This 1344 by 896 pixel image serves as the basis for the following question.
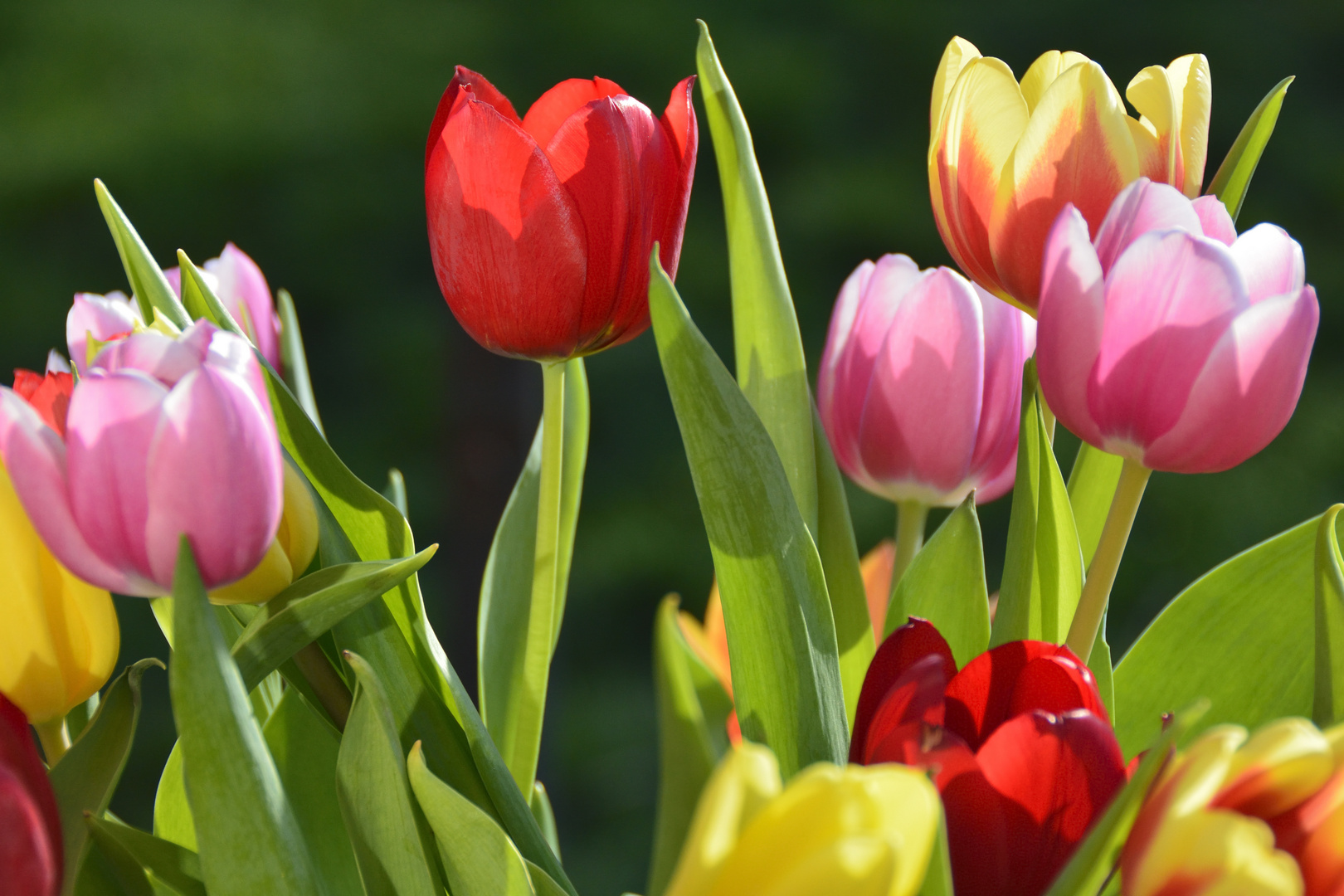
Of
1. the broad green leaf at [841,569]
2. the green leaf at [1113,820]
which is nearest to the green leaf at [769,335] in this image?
the broad green leaf at [841,569]

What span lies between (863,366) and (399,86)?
46.7 inches

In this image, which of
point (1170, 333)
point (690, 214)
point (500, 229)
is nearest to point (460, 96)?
point (500, 229)

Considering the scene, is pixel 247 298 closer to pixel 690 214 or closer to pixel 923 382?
pixel 923 382

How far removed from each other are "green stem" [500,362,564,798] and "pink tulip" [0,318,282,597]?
0.23 feet

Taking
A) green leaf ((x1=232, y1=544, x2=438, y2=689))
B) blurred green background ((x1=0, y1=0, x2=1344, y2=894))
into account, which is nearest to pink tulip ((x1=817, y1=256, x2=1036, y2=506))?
green leaf ((x1=232, y1=544, x2=438, y2=689))

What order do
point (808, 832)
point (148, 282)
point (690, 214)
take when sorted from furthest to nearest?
point (690, 214)
point (148, 282)
point (808, 832)

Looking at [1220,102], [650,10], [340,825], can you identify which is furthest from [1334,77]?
[340,825]

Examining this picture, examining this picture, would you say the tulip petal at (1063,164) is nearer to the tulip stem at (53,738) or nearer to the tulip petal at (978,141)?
the tulip petal at (978,141)

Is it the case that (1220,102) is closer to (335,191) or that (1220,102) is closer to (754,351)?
(335,191)

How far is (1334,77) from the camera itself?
4.67ft

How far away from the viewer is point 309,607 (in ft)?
0.60

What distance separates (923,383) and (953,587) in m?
0.04

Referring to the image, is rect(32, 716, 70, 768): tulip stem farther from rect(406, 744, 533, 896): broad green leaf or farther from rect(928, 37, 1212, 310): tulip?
rect(928, 37, 1212, 310): tulip

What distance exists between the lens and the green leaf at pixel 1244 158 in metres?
0.27
